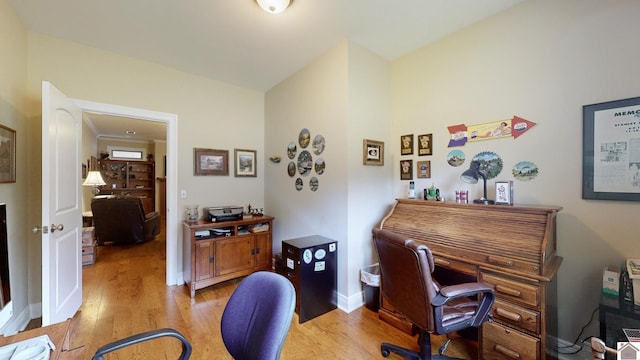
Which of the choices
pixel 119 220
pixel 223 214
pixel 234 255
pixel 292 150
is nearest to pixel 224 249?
pixel 234 255

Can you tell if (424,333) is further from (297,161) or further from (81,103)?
(81,103)

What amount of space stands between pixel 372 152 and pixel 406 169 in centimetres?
43

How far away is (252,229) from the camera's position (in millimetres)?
3191

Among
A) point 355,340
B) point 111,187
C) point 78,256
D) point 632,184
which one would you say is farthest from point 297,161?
point 111,187

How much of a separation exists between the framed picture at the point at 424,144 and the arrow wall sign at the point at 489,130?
203mm

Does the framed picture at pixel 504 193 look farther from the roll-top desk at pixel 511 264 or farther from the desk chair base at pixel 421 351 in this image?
the desk chair base at pixel 421 351

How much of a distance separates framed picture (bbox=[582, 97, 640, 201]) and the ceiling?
3.54 ft

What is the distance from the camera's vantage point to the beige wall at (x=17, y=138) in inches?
74.0

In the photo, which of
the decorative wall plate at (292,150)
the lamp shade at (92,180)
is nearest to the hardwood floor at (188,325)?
the decorative wall plate at (292,150)

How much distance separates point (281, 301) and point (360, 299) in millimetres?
1869

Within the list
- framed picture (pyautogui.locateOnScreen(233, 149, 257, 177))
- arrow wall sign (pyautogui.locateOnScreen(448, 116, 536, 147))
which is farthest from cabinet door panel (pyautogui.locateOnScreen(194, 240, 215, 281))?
arrow wall sign (pyautogui.locateOnScreen(448, 116, 536, 147))

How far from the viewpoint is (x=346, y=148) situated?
8.15ft

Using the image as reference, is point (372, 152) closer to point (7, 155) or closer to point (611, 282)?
point (611, 282)

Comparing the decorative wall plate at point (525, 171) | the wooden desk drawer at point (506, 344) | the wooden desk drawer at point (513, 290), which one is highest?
the decorative wall plate at point (525, 171)
